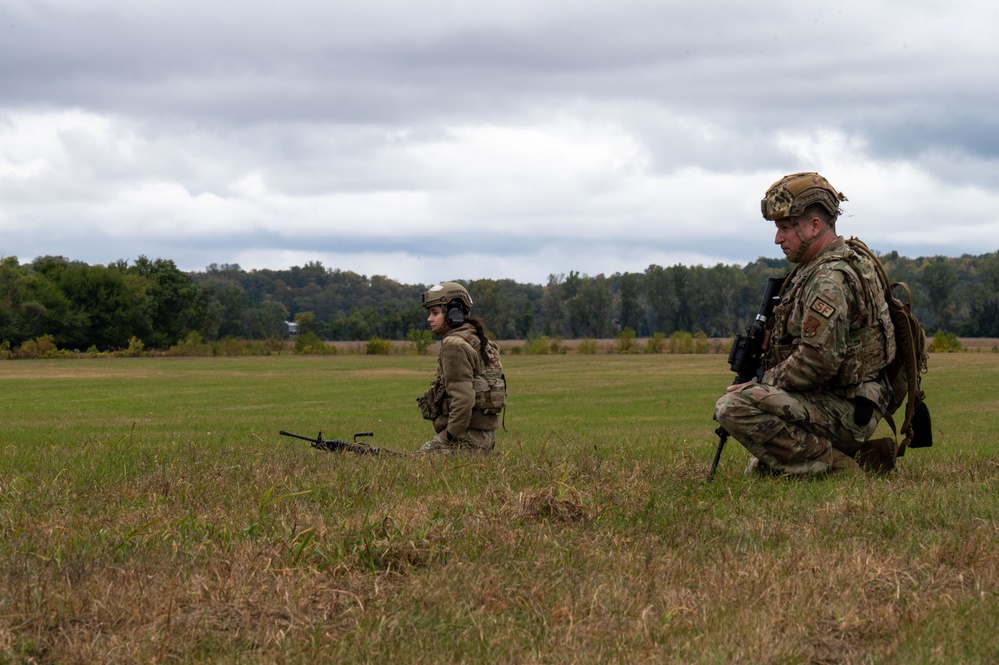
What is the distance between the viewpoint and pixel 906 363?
780 cm

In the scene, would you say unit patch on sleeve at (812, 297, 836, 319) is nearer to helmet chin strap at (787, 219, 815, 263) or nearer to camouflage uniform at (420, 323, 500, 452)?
helmet chin strap at (787, 219, 815, 263)

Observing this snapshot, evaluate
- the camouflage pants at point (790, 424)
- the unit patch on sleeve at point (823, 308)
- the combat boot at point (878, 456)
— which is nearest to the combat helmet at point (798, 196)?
the unit patch on sleeve at point (823, 308)

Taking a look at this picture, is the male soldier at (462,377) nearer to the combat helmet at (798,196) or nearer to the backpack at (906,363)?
the combat helmet at (798,196)

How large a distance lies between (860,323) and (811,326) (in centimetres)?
43

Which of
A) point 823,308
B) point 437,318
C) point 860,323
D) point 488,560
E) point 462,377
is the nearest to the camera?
point 488,560

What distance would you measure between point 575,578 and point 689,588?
1.63ft

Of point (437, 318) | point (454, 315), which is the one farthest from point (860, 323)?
point (437, 318)

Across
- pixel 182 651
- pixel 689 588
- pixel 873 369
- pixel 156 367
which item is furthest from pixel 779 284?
pixel 156 367

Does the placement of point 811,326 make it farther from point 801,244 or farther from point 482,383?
point 482,383

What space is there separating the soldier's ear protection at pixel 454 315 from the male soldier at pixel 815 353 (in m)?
2.89

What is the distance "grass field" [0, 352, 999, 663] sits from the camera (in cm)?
420

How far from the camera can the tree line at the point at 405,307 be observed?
9812 cm

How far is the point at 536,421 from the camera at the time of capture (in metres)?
26.5

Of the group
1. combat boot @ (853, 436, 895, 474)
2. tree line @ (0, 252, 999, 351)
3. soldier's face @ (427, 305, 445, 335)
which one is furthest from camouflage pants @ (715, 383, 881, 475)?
tree line @ (0, 252, 999, 351)
